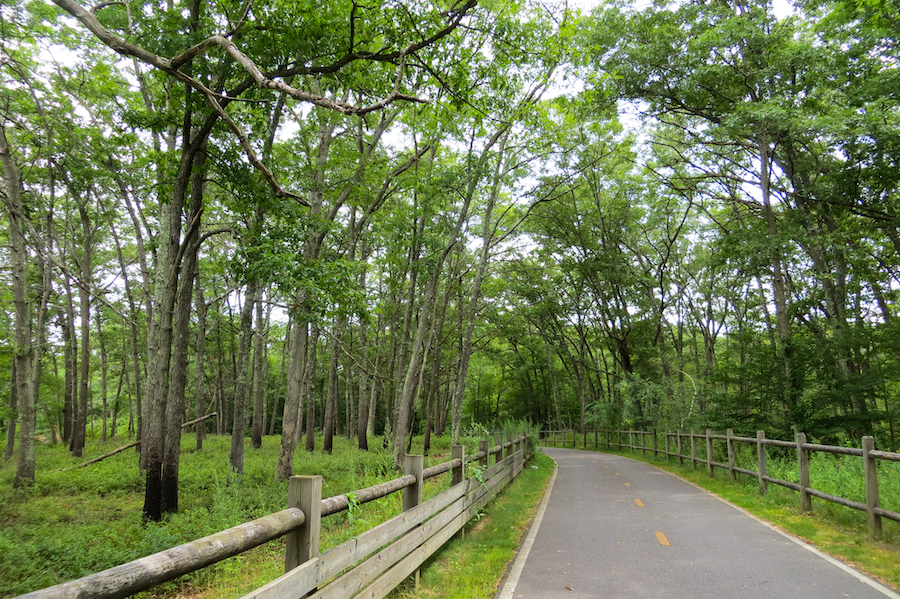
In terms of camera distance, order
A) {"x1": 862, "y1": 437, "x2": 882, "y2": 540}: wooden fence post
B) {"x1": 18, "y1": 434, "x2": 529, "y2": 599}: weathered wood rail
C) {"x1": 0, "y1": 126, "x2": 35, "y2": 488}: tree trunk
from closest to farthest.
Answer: {"x1": 18, "y1": 434, "x2": 529, "y2": 599}: weathered wood rail → {"x1": 862, "y1": 437, "x2": 882, "y2": 540}: wooden fence post → {"x1": 0, "y1": 126, "x2": 35, "y2": 488}: tree trunk

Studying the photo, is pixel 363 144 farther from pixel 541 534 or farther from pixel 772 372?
pixel 772 372

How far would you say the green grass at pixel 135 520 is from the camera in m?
5.55

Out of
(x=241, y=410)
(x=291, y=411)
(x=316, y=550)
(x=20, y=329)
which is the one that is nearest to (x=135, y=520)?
(x=291, y=411)

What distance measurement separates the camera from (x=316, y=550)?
10.4 ft

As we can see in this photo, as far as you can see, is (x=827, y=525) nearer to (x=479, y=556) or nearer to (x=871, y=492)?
(x=871, y=492)

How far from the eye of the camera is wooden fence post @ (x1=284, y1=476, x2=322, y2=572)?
3102mm

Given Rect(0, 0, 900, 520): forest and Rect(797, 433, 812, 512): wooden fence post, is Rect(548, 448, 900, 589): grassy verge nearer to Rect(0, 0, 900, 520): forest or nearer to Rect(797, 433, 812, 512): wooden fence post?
Rect(797, 433, 812, 512): wooden fence post

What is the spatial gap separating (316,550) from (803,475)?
915 centimetres

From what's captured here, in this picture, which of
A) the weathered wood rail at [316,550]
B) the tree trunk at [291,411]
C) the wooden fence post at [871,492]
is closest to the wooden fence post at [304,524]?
the weathered wood rail at [316,550]

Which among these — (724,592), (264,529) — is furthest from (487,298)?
(264,529)

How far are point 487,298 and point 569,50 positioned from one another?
18890mm

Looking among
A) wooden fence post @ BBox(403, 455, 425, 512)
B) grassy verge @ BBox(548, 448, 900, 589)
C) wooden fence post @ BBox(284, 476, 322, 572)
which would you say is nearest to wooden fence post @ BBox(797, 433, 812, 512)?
grassy verge @ BBox(548, 448, 900, 589)

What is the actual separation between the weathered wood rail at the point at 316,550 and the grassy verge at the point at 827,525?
15.7ft

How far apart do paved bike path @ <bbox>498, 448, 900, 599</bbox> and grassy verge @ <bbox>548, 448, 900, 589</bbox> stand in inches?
11.0
